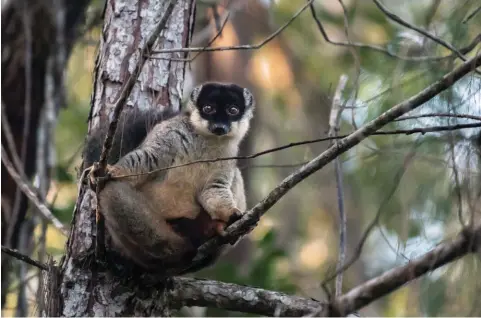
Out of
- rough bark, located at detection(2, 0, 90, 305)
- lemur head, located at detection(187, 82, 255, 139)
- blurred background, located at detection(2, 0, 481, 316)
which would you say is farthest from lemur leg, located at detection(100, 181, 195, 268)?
rough bark, located at detection(2, 0, 90, 305)

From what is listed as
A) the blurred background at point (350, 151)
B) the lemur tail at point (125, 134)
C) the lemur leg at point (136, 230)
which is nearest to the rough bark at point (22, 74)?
the blurred background at point (350, 151)

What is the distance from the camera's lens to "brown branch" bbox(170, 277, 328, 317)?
4371 millimetres

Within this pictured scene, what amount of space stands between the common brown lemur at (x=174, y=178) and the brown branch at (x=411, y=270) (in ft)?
5.73

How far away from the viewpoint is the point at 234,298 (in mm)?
4461

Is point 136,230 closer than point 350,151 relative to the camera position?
Yes

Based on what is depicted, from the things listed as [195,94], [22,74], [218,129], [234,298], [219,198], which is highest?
[22,74]

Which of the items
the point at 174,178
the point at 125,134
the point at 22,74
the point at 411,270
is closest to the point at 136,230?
the point at 174,178

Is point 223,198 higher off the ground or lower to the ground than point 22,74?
lower

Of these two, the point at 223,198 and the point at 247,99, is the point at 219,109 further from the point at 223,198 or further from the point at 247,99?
the point at 223,198

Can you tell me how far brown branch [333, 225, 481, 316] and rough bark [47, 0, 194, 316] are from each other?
6.30 ft

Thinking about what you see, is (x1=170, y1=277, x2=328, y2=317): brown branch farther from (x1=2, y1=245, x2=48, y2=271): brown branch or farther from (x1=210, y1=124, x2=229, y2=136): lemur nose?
(x1=210, y1=124, x2=229, y2=136): lemur nose

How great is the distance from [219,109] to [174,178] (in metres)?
0.66

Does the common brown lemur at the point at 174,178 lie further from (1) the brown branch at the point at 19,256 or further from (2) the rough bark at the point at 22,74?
(2) the rough bark at the point at 22,74

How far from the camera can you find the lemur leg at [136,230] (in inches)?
167
